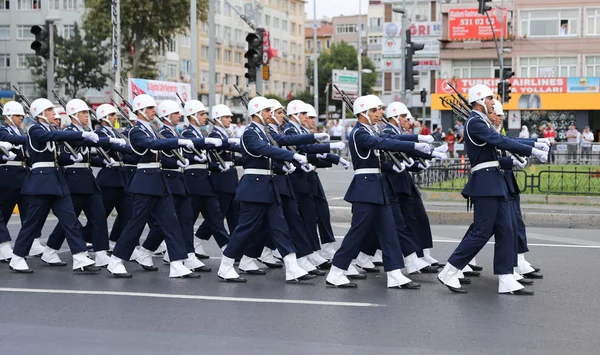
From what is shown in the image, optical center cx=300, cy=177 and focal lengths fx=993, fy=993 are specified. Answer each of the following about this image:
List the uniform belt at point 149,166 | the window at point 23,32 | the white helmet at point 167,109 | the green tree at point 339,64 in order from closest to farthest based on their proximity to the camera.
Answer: the uniform belt at point 149,166, the white helmet at point 167,109, the window at point 23,32, the green tree at point 339,64

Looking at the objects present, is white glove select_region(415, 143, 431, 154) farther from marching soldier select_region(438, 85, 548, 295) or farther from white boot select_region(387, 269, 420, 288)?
white boot select_region(387, 269, 420, 288)

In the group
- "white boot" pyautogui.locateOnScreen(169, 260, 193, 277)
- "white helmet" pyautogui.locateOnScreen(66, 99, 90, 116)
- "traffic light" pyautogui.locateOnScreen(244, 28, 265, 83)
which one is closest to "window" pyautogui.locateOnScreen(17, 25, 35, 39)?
"traffic light" pyautogui.locateOnScreen(244, 28, 265, 83)

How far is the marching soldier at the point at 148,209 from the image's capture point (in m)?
11.1

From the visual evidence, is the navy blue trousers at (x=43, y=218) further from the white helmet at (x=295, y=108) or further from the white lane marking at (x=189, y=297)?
the white helmet at (x=295, y=108)

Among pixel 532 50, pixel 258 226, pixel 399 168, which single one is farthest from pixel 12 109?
pixel 532 50

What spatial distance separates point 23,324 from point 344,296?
10.2 feet

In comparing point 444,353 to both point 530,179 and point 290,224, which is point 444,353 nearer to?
point 290,224

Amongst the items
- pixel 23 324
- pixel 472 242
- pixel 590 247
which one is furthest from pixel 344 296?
pixel 590 247

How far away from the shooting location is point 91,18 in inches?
2126

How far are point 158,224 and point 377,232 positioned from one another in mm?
2544

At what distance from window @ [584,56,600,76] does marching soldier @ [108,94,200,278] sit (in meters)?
48.2

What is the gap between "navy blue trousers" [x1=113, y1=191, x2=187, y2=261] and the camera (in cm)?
1115

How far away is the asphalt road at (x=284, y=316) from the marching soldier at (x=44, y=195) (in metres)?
0.30

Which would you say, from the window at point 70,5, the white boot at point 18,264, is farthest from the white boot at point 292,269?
the window at point 70,5
